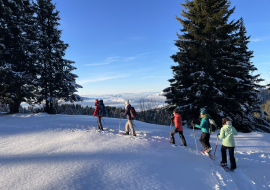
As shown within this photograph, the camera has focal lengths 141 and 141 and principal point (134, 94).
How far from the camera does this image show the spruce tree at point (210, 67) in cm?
1160

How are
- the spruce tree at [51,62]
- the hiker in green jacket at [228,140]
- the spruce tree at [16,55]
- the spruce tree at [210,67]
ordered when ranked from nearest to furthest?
the hiker in green jacket at [228,140], the spruce tree at [210,67], the spruce tree at [16,55], the spruce tree at [51,62]

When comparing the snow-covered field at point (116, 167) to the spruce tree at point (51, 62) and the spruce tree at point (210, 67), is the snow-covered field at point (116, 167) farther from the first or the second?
the spruce tree at point (51, 62)

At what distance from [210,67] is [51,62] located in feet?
54.5

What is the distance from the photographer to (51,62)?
16.3 meters

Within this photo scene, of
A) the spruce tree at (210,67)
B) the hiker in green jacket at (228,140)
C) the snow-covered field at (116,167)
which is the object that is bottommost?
the snow-covered field at (116,167)

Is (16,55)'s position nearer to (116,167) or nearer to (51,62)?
(51,62)

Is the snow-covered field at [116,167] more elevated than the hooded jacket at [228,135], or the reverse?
the hooded jacket at [228,135]

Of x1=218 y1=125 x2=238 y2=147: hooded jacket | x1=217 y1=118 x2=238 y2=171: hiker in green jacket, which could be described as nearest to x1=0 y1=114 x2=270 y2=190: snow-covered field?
x1=217 y1=118 x2=238 y2=171: hiker in green jacket

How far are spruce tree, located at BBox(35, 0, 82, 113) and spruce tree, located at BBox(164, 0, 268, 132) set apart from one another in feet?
38.5

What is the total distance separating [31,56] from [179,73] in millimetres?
14771

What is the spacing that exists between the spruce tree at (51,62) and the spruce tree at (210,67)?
38.5 ft

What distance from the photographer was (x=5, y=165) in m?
4.40

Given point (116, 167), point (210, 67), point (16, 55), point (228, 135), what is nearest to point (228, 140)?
point (228, 135)

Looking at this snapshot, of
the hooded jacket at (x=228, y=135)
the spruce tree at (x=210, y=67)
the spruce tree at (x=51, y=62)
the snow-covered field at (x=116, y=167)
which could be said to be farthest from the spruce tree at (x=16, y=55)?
the hooded jacket at (x=228, y=135)
